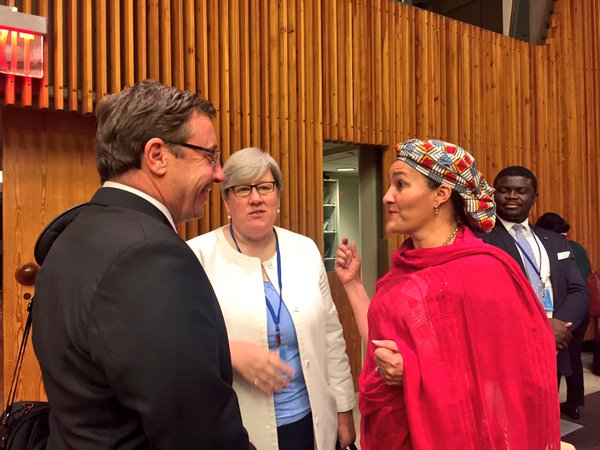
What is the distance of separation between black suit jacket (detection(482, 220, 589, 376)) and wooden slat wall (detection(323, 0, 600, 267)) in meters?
1.63

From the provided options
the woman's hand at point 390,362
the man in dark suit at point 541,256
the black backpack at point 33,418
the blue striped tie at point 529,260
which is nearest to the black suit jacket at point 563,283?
the man in dark suit at point 541,256

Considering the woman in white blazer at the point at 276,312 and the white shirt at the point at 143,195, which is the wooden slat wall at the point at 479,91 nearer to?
the woman in white blazer at the point at 276,312

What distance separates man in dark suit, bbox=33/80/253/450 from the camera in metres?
0.86

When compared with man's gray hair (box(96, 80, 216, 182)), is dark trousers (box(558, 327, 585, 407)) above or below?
below

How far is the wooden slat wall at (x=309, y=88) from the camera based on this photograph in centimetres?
312

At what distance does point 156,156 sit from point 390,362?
948mm

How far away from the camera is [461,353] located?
59.8 inches

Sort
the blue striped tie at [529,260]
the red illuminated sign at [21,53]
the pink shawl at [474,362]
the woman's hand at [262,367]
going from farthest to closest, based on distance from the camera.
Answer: the blue striped tie at [529,260], the red illuminated sign at [21,53], the pink shawl at [474,362], the woman's hand at [262,367]

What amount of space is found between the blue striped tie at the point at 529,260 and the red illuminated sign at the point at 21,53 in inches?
124

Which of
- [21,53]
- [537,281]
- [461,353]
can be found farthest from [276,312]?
[21,53]

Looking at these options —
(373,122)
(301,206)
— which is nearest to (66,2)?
(301,206)

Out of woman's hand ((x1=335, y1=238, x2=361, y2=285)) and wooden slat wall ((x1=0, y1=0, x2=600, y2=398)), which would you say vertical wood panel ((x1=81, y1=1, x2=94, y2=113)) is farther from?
woman's hand ((x1=335, y1=238, x2=361, y2=285))

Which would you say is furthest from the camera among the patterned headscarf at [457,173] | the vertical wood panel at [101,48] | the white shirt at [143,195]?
the vertical wood panel at [101,48]

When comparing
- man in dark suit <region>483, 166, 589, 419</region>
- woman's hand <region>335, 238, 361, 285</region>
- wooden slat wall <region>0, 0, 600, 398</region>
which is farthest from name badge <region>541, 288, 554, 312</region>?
wooden slat wall <region>0, 0, 600, 398</region>
